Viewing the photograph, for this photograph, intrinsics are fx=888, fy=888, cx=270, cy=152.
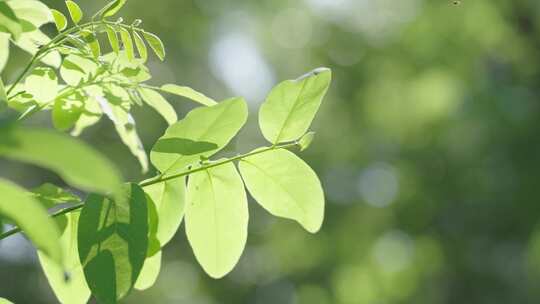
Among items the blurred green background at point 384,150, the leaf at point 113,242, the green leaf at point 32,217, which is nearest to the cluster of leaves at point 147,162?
the leaf at point 113,242

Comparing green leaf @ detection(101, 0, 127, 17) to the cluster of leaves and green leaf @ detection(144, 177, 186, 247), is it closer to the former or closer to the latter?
the cluster of leaves

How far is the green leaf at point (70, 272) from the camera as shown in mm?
777

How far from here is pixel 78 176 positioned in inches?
16.1

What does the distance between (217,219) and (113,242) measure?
139mm

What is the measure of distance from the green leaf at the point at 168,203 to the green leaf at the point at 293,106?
9cm

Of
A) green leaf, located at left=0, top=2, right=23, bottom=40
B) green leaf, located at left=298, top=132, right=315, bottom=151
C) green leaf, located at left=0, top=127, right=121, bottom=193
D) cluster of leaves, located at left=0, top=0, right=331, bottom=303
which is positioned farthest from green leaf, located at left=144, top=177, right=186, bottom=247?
green leaf, located at left=0, top=127, right=121, bottom=193

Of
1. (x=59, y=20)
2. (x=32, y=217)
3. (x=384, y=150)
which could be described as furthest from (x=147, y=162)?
(x=384, y=150)

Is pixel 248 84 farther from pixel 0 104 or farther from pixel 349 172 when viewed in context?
pixel 0 104

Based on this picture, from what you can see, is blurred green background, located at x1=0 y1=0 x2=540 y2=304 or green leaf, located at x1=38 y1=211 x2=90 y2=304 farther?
blurred green background, located at x1=0 y1=0 x2=540 y2=304

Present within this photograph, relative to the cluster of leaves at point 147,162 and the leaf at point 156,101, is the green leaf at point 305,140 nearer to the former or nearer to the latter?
the cluster of leaves at point 147,162

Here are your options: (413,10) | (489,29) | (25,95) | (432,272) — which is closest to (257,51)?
(413,10)

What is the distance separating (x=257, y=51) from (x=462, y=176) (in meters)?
2.98

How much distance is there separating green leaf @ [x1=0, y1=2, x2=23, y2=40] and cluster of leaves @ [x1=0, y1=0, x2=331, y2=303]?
8cm

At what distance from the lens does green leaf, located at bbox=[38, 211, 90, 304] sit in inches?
30.6
